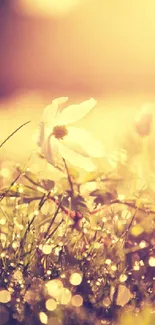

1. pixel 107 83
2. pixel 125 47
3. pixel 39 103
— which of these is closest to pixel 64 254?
pixel 39 103

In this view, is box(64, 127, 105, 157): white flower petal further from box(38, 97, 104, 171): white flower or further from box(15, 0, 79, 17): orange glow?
box(15, 0, 79, 17): orange glow

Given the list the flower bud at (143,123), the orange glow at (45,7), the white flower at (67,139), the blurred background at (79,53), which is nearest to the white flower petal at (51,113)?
the white flower at (67,139)

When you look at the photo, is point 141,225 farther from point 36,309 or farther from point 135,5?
point 135,5

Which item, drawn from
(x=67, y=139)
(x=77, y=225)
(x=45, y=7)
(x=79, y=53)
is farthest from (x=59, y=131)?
(x=45, y=7)

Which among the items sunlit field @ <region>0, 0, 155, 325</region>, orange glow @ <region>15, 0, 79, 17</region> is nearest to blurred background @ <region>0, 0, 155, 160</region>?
orange glow @ <region>15, 0, 79, 17</region>

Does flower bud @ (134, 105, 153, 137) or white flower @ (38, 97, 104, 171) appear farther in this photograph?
flower bud @ (134, 105, 153, 137)

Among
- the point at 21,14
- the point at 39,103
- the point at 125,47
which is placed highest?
the point at 21,14

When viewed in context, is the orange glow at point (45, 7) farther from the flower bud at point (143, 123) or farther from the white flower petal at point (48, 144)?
the white flower petal at point (48, 144)

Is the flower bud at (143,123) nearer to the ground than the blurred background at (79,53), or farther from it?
nearer to the ground
